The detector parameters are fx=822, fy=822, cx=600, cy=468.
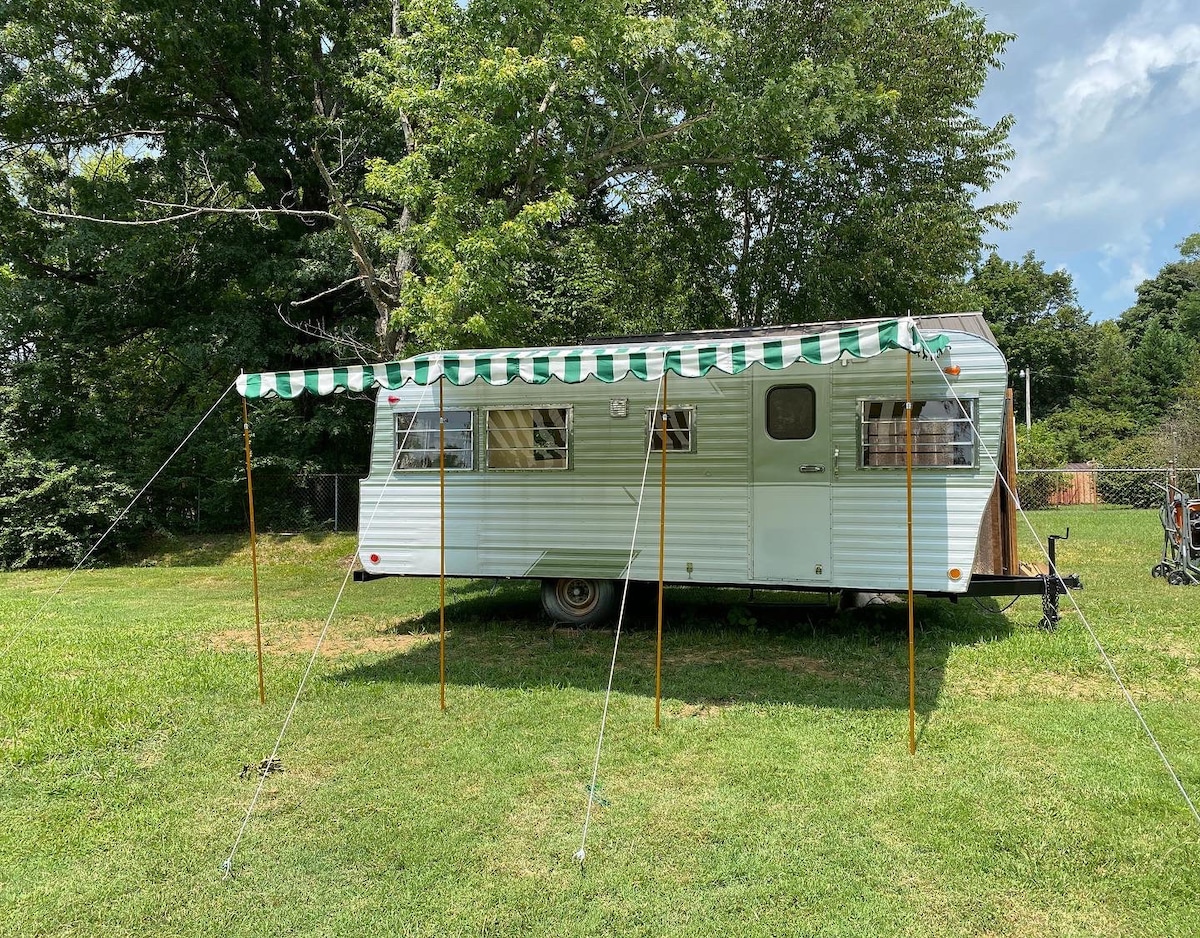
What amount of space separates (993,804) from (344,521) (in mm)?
14792

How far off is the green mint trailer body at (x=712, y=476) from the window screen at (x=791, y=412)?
1 cm

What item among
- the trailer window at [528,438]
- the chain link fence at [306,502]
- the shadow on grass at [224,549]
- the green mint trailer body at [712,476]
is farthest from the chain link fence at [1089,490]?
the trailer window at [528,438]

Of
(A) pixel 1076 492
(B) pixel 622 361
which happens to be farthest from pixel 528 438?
(A) pixel 1076 492

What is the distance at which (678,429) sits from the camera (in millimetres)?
7535

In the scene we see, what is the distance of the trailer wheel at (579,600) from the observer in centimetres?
810

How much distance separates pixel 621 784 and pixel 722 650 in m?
3.02

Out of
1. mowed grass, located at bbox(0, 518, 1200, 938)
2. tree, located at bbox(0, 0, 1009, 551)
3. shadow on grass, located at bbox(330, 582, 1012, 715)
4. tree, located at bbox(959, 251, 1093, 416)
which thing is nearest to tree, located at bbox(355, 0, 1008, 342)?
tree, located at bbox(0, 0, 1009, 551)

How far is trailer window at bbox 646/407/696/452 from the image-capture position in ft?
24.6

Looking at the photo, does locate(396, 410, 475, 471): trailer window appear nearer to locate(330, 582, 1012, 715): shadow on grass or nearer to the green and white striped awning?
locate(330, 582, 1012, 715): shadow on grass

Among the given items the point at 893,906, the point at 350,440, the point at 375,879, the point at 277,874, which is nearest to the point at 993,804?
the point at 893,906

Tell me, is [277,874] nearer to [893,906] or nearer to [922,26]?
[893,906]

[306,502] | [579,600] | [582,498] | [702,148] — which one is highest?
[702,148]

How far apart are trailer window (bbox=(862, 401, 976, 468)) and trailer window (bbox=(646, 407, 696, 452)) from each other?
150 cm

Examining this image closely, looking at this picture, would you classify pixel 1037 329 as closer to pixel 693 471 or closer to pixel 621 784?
pixel 693 471
